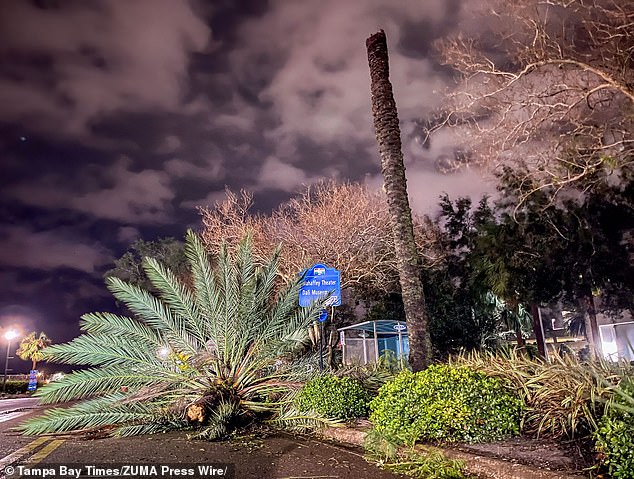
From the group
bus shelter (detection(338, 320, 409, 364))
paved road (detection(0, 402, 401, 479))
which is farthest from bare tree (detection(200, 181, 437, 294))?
paved road (detection(0, 402, 401, 479))

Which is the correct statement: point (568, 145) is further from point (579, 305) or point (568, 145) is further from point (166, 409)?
point (579, 305)

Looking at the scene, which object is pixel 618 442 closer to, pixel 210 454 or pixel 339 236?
pixel 210 454

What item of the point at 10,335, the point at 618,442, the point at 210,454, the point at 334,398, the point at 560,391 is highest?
the point at 10,335

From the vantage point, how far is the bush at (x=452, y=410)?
5.38m

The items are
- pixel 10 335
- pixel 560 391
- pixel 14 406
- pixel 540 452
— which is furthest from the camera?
pixel 10 335

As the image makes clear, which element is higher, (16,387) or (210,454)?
(210,454)

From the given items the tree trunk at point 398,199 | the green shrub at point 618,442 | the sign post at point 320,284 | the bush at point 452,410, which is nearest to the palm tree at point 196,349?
the sign post at point 320,284

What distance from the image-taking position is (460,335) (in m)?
24.9

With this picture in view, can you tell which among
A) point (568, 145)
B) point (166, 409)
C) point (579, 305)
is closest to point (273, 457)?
point (166, 409)

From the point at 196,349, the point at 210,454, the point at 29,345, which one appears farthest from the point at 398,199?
the point at 29,345

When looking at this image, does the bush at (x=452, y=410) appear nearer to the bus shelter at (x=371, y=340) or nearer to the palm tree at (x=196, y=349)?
the palm tree at (x=196, y=349)

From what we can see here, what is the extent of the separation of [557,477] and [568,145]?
10.8 meters

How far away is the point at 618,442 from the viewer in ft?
12.4

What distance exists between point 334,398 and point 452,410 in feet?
7.66
